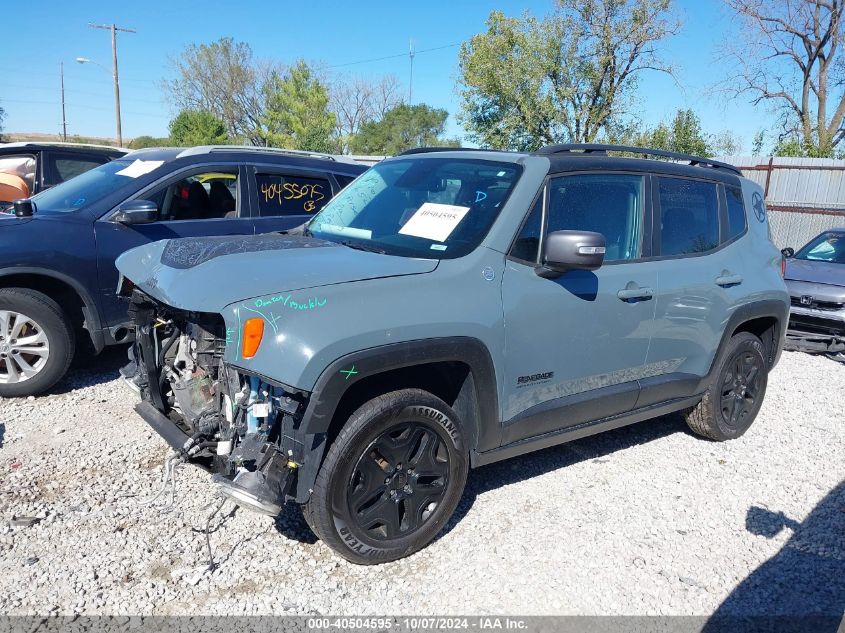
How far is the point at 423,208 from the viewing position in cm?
373

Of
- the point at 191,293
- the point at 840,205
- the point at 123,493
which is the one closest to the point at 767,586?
the point at 191,293

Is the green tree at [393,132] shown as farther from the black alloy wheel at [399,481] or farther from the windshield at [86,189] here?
the black alloy wheel at [399,481]

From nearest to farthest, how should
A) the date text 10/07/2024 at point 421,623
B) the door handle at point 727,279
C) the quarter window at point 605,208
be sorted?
the date text 10/07/2024 at point 421,623
the quarter window at point 605,208
the door handle at point 727,279

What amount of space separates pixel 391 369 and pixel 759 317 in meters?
3.21

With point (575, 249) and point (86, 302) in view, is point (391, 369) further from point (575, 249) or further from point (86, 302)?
point (86, 302)

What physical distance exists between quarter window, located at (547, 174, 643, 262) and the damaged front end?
69.5 inches

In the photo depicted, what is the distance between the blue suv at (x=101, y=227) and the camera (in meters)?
4.96

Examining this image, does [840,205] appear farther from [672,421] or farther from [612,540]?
[612,540]

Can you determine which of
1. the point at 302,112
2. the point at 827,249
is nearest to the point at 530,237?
the point at 827,249

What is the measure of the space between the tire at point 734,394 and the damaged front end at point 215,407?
10.6 ft

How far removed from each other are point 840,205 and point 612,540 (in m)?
16.7

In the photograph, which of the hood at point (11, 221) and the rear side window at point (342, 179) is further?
the rear side window at point (342, 179)

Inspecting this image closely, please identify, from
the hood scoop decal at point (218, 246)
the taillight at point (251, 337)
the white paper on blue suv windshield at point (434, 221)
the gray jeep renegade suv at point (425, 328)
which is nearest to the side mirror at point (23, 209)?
the gray jeep renegade suv at point (425, 328)

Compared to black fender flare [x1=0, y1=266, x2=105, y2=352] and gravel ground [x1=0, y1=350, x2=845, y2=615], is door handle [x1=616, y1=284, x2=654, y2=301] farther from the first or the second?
black fender flare [x1=0, y1=266, x2=105, y2=352]
